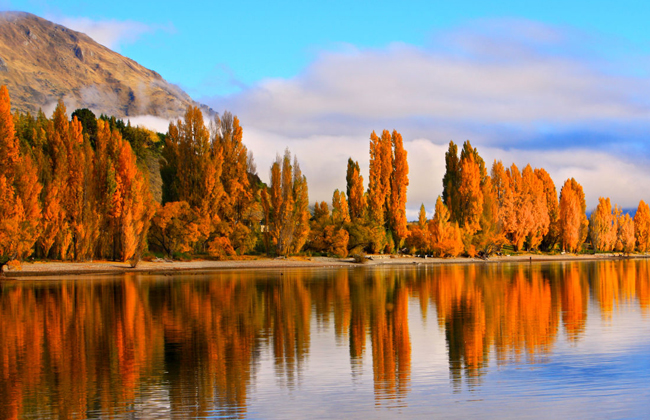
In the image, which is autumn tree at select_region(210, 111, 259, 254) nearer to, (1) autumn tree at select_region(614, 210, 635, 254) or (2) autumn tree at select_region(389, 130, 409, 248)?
(2) autumn tree at select_region(389, 130, 409, 248)

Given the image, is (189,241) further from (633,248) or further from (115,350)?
(633,248)

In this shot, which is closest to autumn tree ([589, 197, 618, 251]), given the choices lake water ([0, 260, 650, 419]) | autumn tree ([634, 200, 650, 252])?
autumn tree ([634, 200, 650, 252])

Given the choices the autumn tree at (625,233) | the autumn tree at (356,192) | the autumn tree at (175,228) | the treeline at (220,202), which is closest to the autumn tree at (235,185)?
the treeline at (220,202)

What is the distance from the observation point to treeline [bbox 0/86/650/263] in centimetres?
4541

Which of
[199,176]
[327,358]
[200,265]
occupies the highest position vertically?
[199,176]

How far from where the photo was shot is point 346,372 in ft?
38.2

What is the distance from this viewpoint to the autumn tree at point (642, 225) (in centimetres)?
10944

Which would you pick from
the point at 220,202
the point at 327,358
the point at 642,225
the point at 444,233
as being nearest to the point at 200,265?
the point at 220,202

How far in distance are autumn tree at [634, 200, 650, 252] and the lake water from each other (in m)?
96.6

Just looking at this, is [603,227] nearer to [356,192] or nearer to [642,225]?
[642,225]

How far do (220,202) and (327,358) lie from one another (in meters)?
48.9

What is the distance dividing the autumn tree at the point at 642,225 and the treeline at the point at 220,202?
64.0 ft

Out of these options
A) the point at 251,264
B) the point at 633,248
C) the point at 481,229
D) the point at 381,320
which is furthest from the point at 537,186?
the point at 381,320

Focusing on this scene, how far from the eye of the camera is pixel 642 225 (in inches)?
4306
